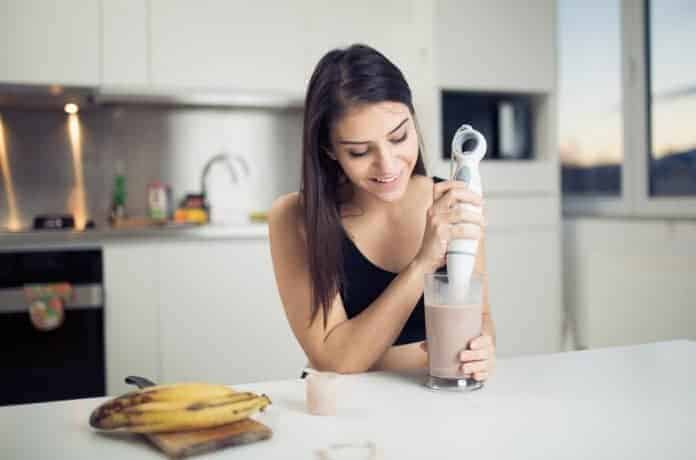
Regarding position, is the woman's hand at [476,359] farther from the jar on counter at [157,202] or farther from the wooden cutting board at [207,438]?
the jar on counter at [157,202]

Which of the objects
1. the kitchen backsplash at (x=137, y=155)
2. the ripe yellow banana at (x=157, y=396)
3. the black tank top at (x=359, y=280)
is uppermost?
the kitchen backsplash at (x=137, y=155)

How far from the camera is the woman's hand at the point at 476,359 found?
3.14 feet

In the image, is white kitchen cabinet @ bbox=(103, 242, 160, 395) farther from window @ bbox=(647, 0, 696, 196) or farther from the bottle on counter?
window @ bbox=(647, 0, 696, 196)

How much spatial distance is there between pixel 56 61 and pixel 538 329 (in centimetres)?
238

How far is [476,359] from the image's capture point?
96 centimetres

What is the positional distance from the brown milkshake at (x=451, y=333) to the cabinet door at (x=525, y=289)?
7.20 feet

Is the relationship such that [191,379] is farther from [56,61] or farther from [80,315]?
[56,61]

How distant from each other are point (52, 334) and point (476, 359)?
2.12 meters

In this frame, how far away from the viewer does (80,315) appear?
2.67 m

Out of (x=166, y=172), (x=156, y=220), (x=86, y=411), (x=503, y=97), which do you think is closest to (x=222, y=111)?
(x=166, y=172)

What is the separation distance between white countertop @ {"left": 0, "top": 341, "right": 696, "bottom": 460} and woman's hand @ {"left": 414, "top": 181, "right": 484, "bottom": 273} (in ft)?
0.71

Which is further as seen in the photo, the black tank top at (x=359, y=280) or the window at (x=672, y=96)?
the window at (x=672, y=96)

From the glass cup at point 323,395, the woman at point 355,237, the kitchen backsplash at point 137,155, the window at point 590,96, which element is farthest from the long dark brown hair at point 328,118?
the window at point 590,96

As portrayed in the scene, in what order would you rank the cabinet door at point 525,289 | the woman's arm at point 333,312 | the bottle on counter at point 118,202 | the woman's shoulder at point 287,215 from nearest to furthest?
the woman's arm at point 333,312
the woman's shoulder at point 287,215
the bottle on counter at point 118,202
the cabinet door at point 525,289
